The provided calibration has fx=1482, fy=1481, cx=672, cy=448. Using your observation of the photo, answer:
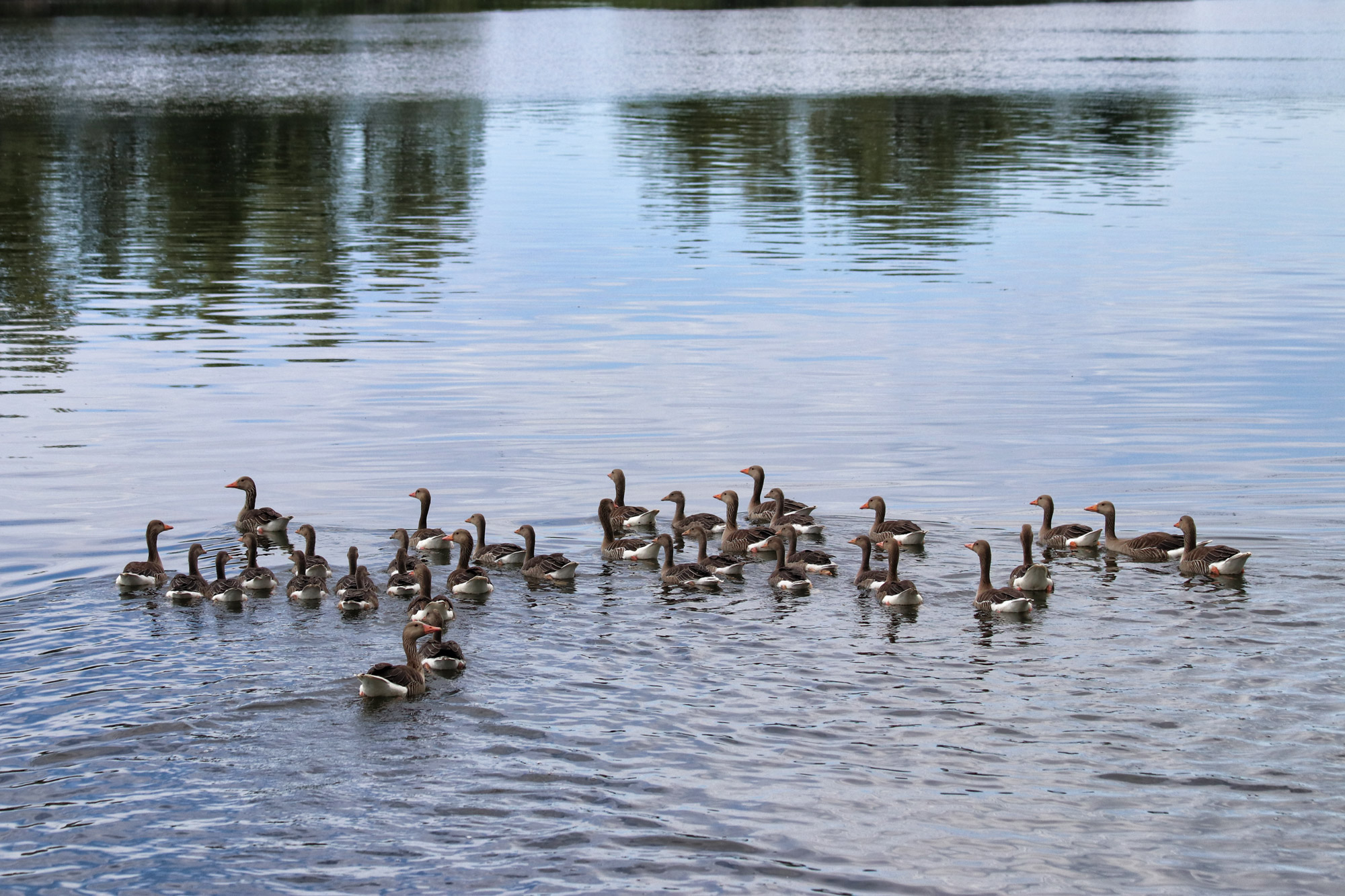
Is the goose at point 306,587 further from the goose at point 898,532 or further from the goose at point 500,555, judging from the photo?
the goose at point 898,532

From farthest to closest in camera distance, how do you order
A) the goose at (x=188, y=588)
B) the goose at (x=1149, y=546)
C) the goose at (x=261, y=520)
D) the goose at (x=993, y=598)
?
the goose at (x=261, y=520), the goose at (x=1149, y=546), the goose at (x=188, y=588), the goose at (x=993, y=598)

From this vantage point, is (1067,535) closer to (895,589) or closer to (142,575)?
(895,589)

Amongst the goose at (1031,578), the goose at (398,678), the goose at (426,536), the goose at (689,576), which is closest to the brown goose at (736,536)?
the goose at (689,576)

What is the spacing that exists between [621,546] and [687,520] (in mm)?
1429

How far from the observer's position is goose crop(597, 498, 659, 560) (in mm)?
20188

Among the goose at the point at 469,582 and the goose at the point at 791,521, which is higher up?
the goose at the point at 791,521

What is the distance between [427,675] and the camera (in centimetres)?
1582

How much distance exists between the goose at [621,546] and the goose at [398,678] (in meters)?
5.09

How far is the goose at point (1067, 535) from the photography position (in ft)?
66.7

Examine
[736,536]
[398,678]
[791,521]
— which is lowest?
[398,678]

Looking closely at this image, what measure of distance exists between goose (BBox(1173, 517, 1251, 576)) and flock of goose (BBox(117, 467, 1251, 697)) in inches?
0.7

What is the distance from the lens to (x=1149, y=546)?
19844 mm

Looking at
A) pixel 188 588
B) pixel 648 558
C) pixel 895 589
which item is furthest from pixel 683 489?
pixel 188 588

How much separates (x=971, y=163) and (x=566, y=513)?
165 feet
